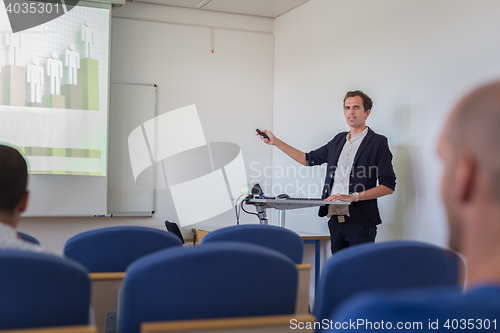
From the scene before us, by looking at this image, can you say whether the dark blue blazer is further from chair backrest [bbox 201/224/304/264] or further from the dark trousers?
chair backrest [bbox 201/224/304/264]

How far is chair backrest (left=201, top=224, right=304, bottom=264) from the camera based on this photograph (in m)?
1.98

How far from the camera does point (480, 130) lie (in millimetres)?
562

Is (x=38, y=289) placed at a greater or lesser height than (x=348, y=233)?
greater

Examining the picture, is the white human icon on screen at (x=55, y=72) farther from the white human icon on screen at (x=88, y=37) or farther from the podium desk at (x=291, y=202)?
the podium desk at (x=291, y=202)

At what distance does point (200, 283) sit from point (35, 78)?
4.07 meters

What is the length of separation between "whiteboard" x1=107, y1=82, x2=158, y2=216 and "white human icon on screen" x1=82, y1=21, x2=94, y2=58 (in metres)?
0.55

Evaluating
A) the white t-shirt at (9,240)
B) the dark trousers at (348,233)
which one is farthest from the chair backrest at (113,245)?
the dark trousers at (348,233)

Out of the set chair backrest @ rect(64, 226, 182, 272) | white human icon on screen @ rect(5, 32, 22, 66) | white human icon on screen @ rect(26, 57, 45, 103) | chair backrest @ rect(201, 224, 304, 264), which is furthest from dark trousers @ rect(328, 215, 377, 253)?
white human icon on screen @ rect(5, 32, 22, 66)

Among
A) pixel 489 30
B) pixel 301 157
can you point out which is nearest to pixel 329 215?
pixel 301 157

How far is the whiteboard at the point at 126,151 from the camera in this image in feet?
17.4

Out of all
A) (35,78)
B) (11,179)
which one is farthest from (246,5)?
(11,179)

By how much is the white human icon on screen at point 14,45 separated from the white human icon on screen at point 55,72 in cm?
28

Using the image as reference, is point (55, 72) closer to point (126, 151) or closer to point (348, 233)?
point (126, 151)

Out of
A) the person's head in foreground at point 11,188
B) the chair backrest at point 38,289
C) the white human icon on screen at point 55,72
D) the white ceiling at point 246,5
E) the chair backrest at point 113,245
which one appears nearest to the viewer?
the chair backrest at point 38,289
